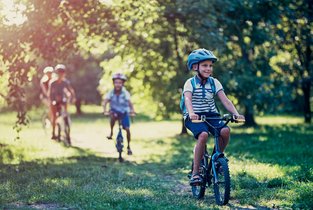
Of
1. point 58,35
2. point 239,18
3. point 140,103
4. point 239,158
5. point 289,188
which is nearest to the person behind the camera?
point 289,188

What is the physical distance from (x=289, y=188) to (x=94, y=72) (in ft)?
110

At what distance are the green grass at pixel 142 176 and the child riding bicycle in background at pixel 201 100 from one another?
31.2 inches

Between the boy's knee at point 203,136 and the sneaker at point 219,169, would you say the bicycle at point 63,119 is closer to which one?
the boy's knee at point 203,136

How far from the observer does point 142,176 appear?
11.0 meters

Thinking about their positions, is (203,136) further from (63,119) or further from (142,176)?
(63,119)

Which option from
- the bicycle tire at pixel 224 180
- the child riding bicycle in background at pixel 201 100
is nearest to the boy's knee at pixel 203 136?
the child riding bicycle in background at pixel 201 100

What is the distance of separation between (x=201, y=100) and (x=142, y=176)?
3.33 metres

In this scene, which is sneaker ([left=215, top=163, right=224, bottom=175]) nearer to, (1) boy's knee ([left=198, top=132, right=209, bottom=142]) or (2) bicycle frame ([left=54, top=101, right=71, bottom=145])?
(1) boy's knee ([left=198, top=132, right=209, bottom=142])

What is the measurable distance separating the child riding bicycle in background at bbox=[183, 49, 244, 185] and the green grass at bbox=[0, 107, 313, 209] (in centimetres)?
79

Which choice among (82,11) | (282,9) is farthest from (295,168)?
(282,9)

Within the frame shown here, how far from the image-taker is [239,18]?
17.0m

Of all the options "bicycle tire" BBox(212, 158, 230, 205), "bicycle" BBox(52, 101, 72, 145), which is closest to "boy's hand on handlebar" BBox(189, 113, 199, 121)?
"bicycle tire" BBox(212, 158, 230, 205)

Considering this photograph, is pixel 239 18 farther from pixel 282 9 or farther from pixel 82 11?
pixel 82 11

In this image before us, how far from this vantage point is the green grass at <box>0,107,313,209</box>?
25.9 ft
